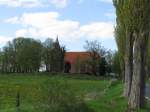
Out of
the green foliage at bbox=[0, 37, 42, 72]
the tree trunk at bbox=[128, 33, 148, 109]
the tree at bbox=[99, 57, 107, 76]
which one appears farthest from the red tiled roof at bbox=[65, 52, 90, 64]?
the tree trunk at bbox=[128, 33, 148, 109]

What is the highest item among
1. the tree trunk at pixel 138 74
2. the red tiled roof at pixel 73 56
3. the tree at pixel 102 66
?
the red tiled roof at pixel 73 56

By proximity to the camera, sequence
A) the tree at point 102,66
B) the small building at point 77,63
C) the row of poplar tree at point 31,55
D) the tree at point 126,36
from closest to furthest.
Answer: the tree at point 126,36, the tree at point 102,66, the row of poplar tree at point 31,55, the small building at point 77,63

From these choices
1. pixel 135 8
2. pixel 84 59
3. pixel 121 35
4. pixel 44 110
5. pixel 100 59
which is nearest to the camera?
pixel 44 110

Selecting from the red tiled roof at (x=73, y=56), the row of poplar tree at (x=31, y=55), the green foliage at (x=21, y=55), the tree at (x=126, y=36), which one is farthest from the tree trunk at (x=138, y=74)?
the red tiled roof at (x=73, y=56)

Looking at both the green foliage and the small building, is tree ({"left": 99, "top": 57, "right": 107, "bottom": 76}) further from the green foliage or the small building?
the green foliage

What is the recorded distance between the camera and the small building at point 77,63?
139125 millimetres

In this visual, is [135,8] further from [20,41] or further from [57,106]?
[20,41]

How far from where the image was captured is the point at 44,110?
1498cm

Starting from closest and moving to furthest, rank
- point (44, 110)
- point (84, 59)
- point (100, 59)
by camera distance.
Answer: point (44, 110) → point (100, 59) → point (84, 59)

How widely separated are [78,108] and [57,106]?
37.5 inches

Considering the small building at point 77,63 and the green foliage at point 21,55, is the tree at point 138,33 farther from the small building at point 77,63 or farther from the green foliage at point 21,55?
the small building at point 77,63

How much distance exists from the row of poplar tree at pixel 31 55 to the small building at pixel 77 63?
23.2 feet

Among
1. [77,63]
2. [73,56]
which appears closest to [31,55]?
[77,63]

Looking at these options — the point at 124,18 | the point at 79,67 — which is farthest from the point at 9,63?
the point at 124,18
